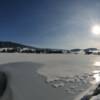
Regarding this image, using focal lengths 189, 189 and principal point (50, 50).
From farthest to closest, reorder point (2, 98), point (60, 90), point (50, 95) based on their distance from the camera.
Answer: point (60, 90)
point (50, 95)
point (2, 98)

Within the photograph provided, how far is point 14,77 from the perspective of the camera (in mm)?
7359

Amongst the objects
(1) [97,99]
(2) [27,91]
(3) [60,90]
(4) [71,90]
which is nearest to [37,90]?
(2) [27,91]

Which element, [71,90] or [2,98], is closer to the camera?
[2,98]

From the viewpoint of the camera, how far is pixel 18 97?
18.6 ft

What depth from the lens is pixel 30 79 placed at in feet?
24.9

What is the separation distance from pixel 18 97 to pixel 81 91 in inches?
91.8

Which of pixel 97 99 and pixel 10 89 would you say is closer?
pixel 97 99

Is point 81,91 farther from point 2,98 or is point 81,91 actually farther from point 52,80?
point 2,98

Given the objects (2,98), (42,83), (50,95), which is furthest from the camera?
(42,83)

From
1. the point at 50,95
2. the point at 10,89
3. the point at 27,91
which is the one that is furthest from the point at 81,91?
the point at 10,89

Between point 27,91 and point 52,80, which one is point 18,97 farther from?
point 52,80

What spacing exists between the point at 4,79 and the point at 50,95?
6.16 ft

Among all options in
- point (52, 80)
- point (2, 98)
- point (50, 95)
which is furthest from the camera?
point (52, 80)

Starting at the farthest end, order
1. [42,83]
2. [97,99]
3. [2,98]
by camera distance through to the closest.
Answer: [42,83]
[2,98]
[97,99]
